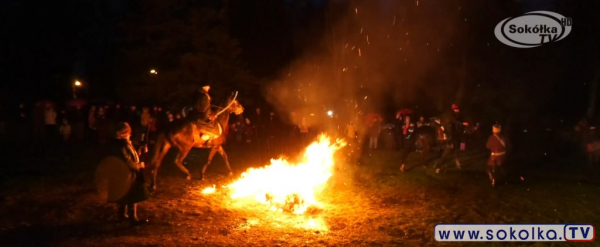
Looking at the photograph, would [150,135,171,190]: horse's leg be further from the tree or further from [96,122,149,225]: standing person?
the tree

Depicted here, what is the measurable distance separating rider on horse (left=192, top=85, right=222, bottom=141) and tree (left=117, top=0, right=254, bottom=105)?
12751 millimetres

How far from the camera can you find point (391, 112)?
2964 centimetres

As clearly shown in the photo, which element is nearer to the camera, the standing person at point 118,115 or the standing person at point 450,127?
the standing person at point 450,127

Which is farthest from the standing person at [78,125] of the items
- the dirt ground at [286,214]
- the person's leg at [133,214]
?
the person's leg at [133,214]

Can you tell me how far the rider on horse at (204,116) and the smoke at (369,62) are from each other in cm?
1118

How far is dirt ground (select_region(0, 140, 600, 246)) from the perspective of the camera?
699cm

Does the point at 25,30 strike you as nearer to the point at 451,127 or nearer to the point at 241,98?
the point at 241,98

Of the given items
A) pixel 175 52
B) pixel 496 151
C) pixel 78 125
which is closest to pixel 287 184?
pixel 496 151

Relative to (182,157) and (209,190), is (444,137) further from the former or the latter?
(182,157)

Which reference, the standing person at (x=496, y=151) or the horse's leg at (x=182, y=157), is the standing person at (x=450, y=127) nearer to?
the standing person at (x=496, y=151)

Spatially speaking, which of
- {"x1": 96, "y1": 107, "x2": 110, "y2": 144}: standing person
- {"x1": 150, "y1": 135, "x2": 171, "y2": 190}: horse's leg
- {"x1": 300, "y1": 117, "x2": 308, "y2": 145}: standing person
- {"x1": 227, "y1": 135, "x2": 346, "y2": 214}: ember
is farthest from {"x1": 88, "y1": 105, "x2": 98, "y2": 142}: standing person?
{"x1": 227, "y1": 135, "x2": 346, "y2": 214}: ember

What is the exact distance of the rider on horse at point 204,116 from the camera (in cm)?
1057

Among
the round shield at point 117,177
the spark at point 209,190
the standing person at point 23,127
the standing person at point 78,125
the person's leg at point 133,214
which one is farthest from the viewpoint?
the standing person at point 23,127

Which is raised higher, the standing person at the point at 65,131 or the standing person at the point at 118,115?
the standing person at the point at 118,115
